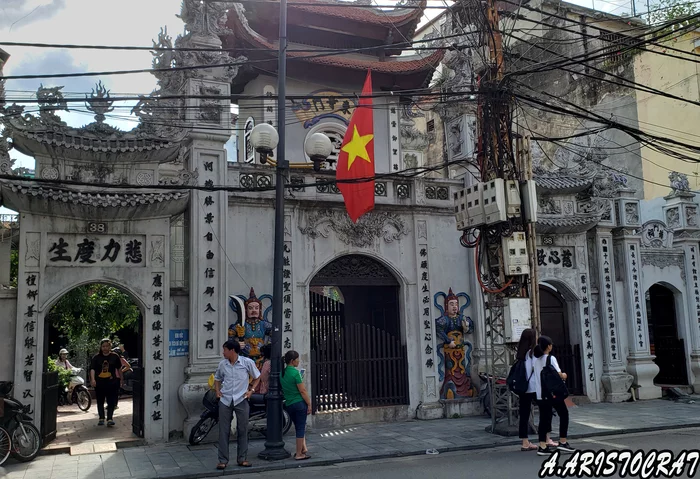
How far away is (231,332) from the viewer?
11.6 m

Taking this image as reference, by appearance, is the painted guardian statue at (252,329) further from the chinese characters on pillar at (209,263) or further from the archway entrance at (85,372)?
the archway entrance at (85,372)

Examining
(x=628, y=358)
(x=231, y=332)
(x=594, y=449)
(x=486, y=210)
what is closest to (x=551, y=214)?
A: (x=628, y=358)

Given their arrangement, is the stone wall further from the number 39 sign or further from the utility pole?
the utility pole

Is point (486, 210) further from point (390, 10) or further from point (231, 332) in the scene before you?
point (390, 10)

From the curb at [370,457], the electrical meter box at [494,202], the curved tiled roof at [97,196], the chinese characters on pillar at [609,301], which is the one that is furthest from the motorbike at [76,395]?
the chinese characters on pillar at [609,301]

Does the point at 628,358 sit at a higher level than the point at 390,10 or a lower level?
lower

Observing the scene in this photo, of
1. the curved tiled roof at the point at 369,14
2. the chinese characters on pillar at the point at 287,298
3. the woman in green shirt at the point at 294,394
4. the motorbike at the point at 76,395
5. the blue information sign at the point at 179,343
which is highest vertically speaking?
the curved tiled roof at the point at 369,14

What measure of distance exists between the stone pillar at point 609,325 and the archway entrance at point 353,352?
5.32m

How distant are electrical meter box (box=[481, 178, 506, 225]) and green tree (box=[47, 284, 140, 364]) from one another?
36.7 feet

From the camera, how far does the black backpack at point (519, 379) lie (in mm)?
8828

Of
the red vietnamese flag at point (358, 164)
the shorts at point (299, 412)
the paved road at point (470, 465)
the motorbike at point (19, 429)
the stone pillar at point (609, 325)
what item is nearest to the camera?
the paved road at point (470, 465)

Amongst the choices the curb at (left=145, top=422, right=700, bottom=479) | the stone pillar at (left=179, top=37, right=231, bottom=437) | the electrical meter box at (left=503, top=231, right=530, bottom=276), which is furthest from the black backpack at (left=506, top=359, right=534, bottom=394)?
the stone pillar at (left=179, top=37, right=231, bottom=437)

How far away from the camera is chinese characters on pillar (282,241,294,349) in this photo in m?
12.1

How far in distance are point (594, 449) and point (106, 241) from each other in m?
8.61
